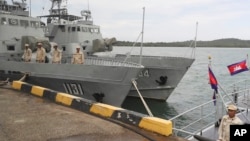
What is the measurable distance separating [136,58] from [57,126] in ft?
40.4

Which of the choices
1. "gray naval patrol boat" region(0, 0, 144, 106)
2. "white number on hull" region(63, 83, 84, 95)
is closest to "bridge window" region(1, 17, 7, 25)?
"gray naval patrol boat" region(0, 0, 144, 106)

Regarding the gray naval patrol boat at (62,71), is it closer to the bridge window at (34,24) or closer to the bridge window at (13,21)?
the bridge window at (13,21)

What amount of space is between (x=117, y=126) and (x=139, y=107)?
1157cm

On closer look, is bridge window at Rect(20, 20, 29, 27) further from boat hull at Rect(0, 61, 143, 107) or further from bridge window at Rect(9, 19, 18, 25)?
boat hull at Rect(0, 61, 143, 107)

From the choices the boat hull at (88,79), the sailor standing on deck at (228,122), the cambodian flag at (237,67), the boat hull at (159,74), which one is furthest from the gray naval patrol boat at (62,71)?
the sailor standing on deck at (228,122)

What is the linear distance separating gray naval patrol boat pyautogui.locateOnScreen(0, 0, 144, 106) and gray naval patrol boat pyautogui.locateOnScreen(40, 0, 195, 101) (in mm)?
2655

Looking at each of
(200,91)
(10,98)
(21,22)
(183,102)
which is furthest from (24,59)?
(200,91)

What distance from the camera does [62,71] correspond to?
13242mm

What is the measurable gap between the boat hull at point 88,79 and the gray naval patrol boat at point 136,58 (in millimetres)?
2814

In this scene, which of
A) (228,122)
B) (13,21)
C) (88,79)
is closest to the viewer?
(228,122)

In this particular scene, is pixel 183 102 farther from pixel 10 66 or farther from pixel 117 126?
pixel 117 126

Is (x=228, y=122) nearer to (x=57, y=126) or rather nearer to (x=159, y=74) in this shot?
(x=57, y=126)

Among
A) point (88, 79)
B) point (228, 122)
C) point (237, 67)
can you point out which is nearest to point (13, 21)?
point (88, 79)

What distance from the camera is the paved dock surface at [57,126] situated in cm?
596
